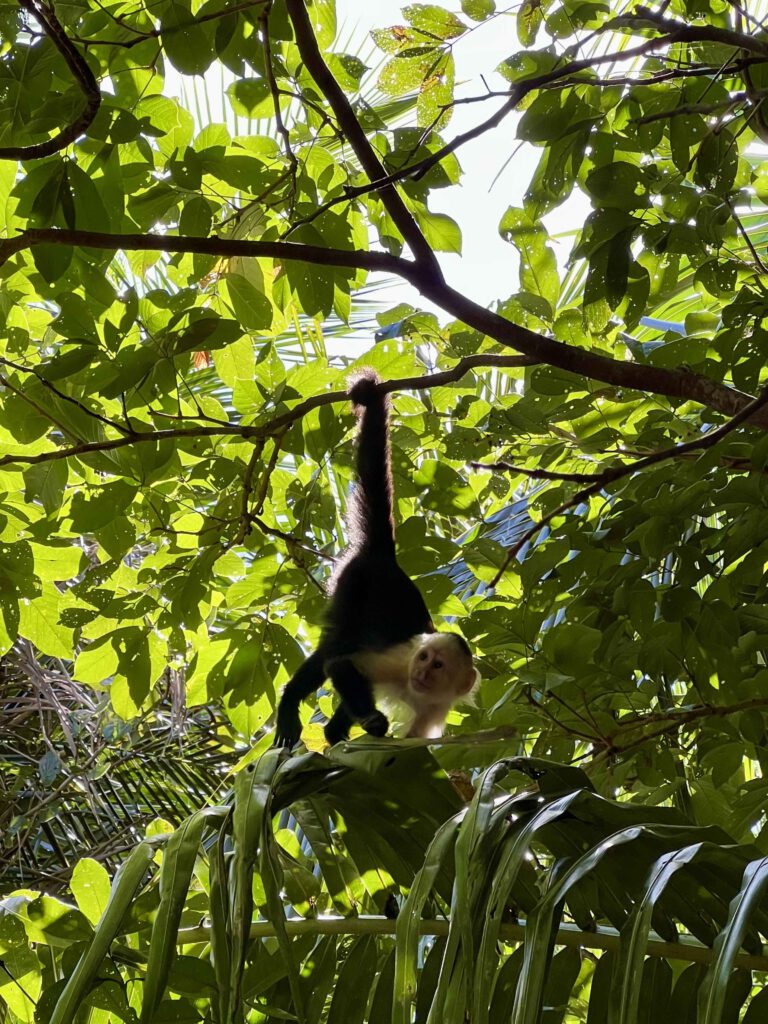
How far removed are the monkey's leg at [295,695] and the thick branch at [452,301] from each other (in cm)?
101

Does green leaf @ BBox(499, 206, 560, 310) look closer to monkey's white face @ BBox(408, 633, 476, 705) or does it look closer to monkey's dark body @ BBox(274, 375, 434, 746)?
monkey's dark body @ BBox(274, 375, 434, 746)

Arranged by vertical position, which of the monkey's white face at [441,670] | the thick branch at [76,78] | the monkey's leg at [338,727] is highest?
the thick branch at [76,78]

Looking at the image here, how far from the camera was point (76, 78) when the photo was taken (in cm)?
138

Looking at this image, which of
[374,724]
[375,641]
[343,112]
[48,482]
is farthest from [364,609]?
[343,112]

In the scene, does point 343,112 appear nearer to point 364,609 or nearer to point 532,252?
point 532,252

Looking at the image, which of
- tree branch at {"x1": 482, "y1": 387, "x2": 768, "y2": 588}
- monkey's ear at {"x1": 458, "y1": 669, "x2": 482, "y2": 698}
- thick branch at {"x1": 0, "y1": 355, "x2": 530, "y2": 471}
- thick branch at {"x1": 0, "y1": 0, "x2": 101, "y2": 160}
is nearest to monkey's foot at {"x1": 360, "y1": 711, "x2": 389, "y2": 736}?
monkey's ear at {"x1": 458, "y1": 669, "x2": 482, "y2": 698}

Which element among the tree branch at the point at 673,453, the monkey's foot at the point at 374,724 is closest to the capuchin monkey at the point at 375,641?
the monkey's foot at the point at 374,724

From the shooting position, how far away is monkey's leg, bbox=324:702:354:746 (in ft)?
A: 7.91

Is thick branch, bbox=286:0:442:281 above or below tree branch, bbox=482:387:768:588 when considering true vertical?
above

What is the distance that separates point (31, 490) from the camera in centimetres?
185

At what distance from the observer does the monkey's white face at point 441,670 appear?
7.84 feet

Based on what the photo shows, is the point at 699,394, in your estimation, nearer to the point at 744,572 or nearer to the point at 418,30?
the point at 744,572

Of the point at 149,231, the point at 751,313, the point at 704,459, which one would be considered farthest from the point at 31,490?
the point at 751,313

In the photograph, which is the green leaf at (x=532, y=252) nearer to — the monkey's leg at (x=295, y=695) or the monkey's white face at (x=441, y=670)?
the monkey's white face at (x=441, y=670)
